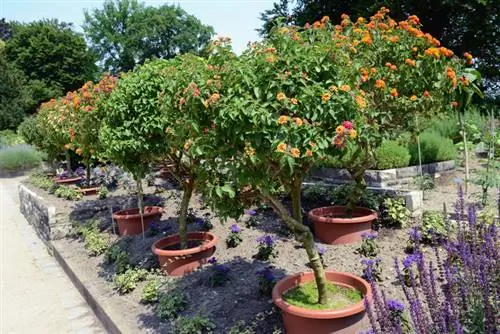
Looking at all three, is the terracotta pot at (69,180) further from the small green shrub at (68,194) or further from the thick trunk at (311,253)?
the thick trunk at (311,253)

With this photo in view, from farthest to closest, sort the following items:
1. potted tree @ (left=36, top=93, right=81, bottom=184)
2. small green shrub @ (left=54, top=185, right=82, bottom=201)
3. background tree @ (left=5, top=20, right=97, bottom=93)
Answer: background tree @ (left=5, top=20, right=97, bottom=93), potted tree @ (left=36, top=93, right=81, bottom=184), small green shrub @ (left=54, top=185, right=82, bottom=201)

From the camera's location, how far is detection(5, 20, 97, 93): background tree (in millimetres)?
32062

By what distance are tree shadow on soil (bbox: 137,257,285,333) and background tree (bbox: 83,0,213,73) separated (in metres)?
41.4

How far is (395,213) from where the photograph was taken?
4.42m

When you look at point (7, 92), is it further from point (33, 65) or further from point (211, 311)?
point (211, 311)

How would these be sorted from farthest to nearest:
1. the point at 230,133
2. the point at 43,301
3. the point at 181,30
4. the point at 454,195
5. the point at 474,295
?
the point at 181,30 → the point at 454,195 → the point at 43,301 → the point at 230,133 → the point at 474,295

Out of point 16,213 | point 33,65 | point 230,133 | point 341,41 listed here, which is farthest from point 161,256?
point 33,65

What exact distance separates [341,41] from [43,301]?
14.7 ft

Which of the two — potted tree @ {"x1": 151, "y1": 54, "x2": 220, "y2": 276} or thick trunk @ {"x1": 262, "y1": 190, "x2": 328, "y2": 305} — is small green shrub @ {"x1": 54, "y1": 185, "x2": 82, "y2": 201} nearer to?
potted tree @ {"x1": 151, "y1": 54, "x2": 220, "y2": 276}

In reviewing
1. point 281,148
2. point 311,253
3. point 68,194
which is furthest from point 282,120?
point 68,194

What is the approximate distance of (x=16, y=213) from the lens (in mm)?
10914

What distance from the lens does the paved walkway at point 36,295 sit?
170 inches

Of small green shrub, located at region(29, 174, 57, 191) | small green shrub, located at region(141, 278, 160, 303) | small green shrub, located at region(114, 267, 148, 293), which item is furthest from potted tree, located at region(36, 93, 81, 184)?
small green shrub, located at region(141, 278, 160, 303)

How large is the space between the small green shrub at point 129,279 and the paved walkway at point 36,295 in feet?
1.32
